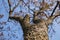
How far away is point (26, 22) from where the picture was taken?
20.9 ft

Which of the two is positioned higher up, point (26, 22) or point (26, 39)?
point (26, 22)

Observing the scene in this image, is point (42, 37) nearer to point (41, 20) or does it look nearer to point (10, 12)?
point (41, 20)

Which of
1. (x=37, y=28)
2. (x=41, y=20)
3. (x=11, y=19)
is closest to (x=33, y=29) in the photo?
(x=37, y=28)

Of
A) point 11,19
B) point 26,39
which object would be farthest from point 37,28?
point 11,19

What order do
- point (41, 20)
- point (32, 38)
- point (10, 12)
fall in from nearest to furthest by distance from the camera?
1. point (32, 38)
2. point (41, 20)
3. point (10, 12)

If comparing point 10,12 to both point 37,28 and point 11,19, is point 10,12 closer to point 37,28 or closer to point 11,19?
point 11,19

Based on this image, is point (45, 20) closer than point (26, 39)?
No

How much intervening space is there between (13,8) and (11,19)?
57 cm

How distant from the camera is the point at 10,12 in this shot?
22.5ft

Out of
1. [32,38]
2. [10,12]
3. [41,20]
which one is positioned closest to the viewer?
[32,38]

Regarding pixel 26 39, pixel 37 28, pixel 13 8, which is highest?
pixel 13 8

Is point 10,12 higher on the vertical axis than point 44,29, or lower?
higher

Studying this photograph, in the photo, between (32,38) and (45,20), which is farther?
(45,20)

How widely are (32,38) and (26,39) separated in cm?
24
